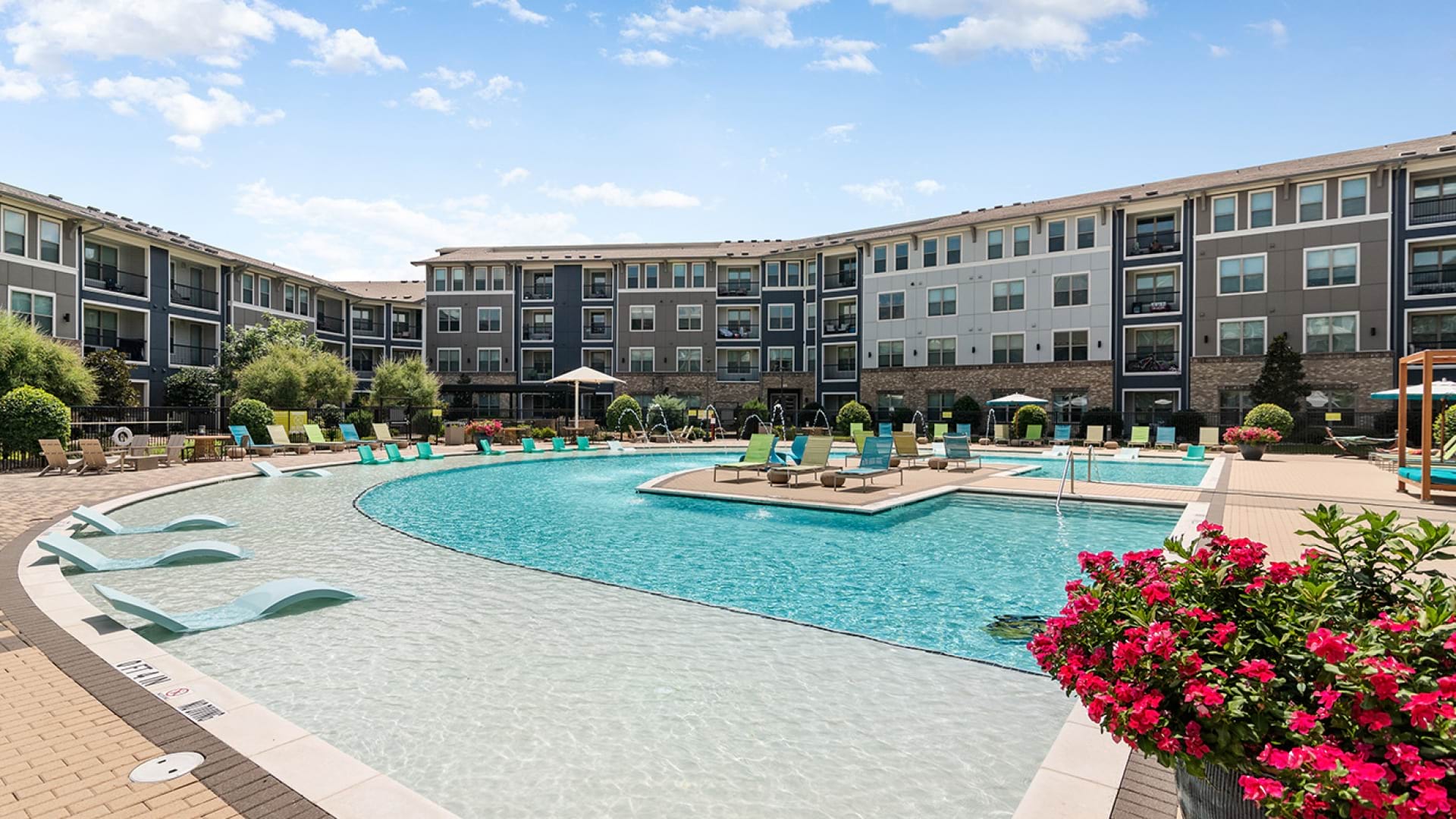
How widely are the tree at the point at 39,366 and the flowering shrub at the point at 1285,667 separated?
86.7ft

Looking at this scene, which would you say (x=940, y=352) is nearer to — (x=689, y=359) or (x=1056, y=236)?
(x=1056, y=236)

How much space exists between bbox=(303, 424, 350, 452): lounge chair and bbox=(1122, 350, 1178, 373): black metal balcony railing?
36.0 m

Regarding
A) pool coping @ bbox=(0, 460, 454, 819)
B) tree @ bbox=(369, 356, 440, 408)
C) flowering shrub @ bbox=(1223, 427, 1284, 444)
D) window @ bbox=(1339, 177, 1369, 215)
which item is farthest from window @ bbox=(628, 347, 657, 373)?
pool coping @ bbox=(0, 460, 454, 819)

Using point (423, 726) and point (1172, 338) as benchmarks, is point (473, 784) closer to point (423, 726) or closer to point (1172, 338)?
point (423, 726)

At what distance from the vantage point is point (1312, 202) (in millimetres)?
32938

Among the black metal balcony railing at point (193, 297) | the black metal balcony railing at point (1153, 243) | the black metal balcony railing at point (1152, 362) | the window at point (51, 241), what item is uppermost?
the black metal balcony railing at point (1153, 243)

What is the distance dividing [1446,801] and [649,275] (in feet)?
163

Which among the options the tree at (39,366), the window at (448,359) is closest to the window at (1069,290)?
the window at (448,359)

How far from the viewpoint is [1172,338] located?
121 ft

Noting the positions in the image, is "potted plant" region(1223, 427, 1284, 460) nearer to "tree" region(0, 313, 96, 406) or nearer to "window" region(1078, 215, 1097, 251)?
"window" region(1078, 215, 1097, 251)

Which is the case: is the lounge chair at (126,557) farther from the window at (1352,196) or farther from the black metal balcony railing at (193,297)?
the window at (1352,196)

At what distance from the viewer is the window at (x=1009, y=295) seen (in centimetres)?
3994

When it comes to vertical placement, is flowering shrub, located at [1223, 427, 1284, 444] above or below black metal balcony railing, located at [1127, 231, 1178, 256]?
below

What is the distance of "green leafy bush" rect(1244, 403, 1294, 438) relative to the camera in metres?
28.4
